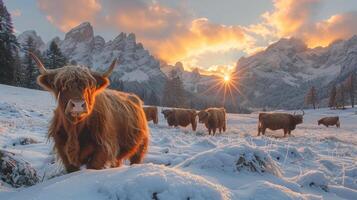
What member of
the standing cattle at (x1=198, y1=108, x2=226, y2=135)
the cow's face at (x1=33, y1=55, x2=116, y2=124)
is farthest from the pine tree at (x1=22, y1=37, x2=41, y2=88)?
the cow's face at (x1=33, y1=55, x2=116, y2=124)

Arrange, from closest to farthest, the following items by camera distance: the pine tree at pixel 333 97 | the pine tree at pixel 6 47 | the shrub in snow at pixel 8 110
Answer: the shrub in snow at pixel 8 110 < the pine tree at pixel 6 47 < the pine tree at pixel 333 97

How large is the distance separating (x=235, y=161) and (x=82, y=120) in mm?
2218

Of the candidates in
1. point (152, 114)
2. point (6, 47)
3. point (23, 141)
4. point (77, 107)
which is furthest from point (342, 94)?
point (77, 107)

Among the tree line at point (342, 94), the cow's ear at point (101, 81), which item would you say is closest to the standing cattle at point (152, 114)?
the cow's ear at point (101, 81)

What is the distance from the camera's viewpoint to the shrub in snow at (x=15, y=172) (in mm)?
5100

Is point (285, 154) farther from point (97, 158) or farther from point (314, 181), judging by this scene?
point (97, 158)

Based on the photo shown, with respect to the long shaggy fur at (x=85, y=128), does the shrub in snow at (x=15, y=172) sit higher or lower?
lower

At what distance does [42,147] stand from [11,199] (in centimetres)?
526

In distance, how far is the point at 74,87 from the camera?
448 cm

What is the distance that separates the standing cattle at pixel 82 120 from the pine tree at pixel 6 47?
4533cm

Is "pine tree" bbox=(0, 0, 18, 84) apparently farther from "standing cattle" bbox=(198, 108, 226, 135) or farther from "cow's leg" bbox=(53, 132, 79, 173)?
"cow's leg" bbox=(53, 132, 79, 173)

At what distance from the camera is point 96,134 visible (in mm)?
4953

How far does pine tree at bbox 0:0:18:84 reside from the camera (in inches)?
1796

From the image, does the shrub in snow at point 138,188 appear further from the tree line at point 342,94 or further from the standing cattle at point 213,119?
the tree line at point 342,94
